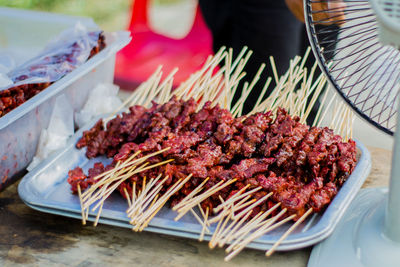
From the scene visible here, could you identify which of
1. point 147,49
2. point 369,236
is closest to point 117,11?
point 147,49

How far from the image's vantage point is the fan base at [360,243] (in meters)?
1.46

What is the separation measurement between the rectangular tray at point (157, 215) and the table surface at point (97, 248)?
9 cm

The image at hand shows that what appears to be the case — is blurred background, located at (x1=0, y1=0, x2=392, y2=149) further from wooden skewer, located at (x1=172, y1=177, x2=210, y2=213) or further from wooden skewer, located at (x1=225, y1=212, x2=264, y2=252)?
wooden skewer, located at (x1=225, y1=212, x2=264, y2=252)

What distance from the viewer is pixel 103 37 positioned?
2.73 m

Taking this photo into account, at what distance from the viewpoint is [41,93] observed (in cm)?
208

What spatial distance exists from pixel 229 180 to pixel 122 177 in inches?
17.3

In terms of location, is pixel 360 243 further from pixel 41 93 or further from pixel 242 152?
pixel 41 93

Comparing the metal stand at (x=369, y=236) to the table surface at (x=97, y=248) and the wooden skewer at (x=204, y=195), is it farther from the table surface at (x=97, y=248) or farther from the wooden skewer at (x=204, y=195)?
the wooden skewer at (x=204, y=195)

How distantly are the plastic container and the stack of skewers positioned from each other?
0.83ft

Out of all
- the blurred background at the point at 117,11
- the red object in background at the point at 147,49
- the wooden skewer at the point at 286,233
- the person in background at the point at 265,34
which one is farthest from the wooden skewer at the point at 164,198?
the blurred background at the point at 117,11

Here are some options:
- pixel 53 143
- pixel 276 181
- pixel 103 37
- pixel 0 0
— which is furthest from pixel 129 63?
pixel 276 181

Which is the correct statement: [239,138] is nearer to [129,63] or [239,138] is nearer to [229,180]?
[229,180]

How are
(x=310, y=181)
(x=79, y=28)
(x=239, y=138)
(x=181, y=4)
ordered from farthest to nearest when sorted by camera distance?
(x=181, y=4), (x=79, y=28), (x=239, y=138), (x=310, y=181)

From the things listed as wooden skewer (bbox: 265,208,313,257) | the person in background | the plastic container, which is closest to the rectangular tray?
wooden skewer (bbox: 265,208,313,257)
